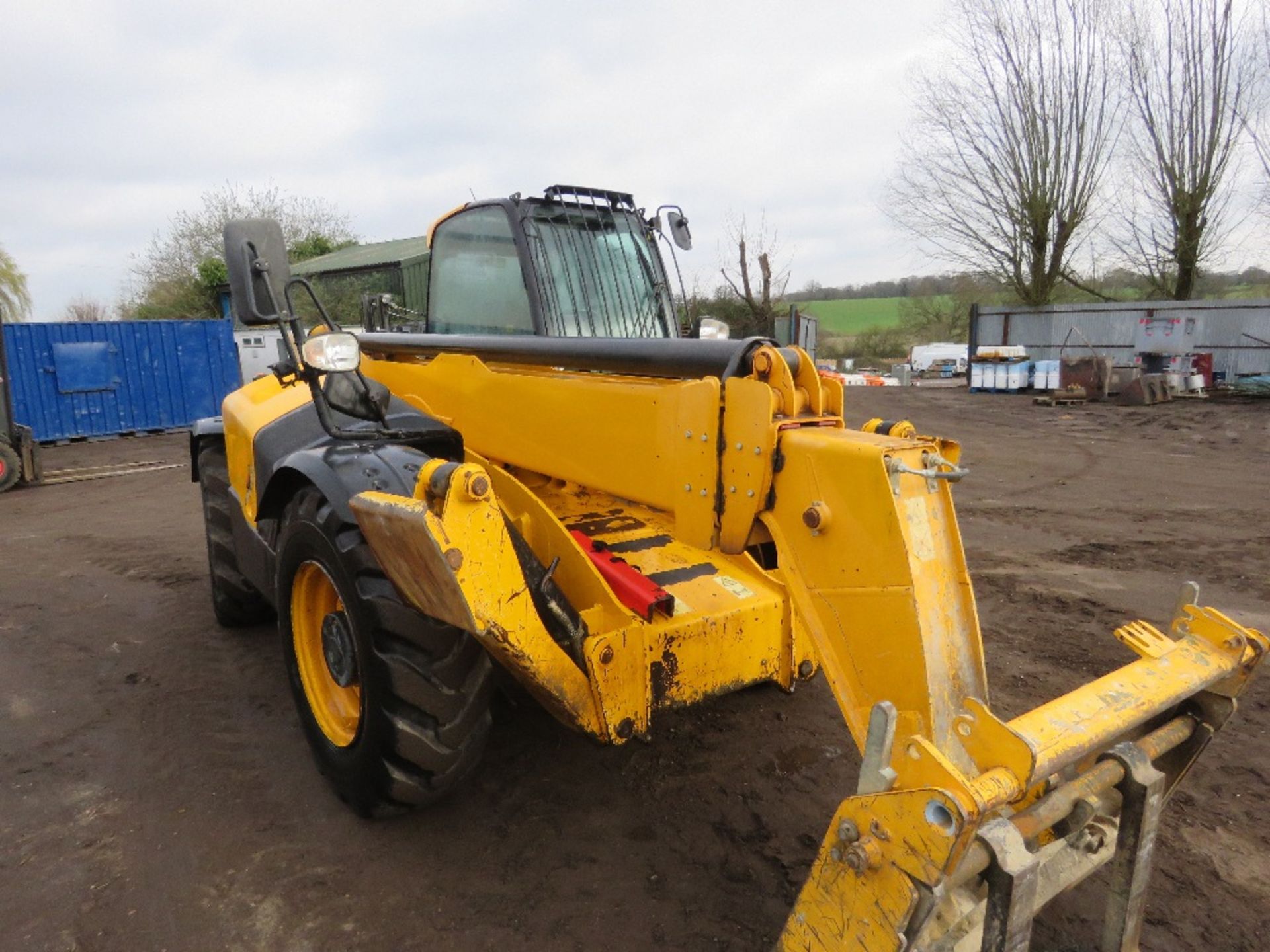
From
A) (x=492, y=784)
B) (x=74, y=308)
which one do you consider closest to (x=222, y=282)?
(x=74, y=308)

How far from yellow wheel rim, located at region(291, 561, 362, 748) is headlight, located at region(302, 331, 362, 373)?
0.78m

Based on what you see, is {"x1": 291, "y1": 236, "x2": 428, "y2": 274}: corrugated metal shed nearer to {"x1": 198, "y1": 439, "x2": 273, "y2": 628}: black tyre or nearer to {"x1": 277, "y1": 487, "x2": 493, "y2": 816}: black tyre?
{"x1": 198, "y1": 439, "x2": 273, "y2": 628}: black tyre

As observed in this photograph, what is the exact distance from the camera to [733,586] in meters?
3.12

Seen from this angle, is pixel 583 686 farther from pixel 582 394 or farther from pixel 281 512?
pixel 281 512

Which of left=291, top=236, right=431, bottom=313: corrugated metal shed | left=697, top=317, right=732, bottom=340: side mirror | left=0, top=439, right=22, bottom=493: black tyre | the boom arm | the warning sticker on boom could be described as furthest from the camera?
left=291, top=236, right=431, bottom=313: corrugated metal shed

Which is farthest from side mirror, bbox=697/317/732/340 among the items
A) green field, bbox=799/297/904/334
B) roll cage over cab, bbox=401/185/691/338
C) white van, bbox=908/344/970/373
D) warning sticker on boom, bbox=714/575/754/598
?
green field, bbox=799/297/904/334

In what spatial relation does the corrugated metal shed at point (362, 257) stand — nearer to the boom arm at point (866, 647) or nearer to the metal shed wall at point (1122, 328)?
the metal shed wall at point (1122, 328)

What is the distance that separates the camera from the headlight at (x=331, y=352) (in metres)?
2.78

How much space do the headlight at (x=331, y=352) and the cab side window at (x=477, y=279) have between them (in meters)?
0.81

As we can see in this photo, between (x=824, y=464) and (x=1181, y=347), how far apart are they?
2020cm

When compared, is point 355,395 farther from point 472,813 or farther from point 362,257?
point 362,257

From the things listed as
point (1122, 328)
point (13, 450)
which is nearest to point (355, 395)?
point (13, 450)

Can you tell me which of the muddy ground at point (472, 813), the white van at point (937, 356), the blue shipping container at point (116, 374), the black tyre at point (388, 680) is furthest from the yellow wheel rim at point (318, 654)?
the white van at point (937, 356)

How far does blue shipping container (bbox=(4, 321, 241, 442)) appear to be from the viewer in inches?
548
